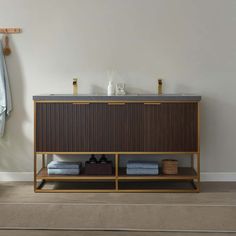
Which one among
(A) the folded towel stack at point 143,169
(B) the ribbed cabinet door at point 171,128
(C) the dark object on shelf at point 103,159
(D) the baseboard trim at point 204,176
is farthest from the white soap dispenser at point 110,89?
(D) the baseboard trim at point 204,176

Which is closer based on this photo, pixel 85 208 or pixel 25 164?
pixel 85 208

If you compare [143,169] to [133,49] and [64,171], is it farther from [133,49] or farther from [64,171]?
[133,49]

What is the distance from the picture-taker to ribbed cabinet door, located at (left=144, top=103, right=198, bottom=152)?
4230 millimetres

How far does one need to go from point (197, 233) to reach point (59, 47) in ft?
7.98

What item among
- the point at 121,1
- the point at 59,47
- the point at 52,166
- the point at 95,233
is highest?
the point at 121,1

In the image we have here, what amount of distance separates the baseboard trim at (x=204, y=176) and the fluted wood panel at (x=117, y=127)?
0.62m

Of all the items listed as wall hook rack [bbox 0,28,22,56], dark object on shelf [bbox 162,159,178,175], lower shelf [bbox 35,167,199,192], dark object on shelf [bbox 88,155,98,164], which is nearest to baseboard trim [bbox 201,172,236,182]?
lower shelf [bbox 35,167,199,192]

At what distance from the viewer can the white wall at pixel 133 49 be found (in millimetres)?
4590

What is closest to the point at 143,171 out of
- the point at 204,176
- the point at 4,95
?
the point at 204,176

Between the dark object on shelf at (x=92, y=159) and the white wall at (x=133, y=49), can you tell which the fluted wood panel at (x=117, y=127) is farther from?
the white wall at (x=133, y=49)

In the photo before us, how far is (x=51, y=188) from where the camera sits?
4453mm

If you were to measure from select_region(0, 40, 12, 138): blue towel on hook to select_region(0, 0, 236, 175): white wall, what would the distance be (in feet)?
0.28

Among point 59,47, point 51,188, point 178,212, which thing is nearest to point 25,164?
point 51,188

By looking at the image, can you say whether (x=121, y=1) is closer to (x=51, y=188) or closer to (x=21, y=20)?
(x=21, y=20)
